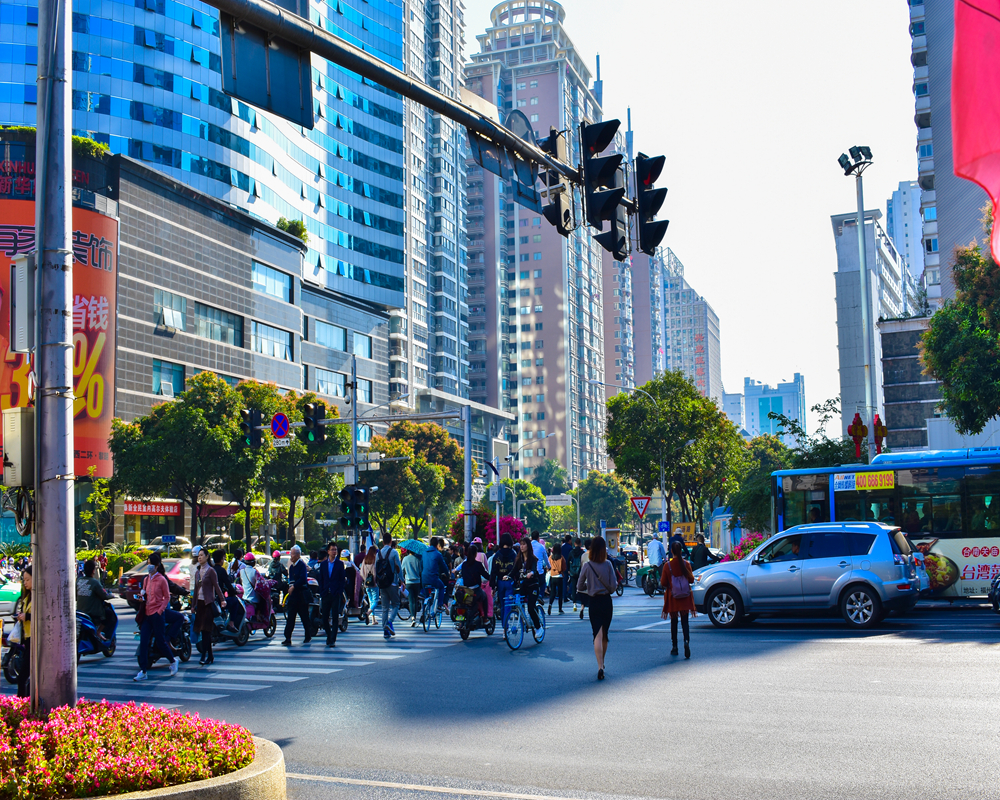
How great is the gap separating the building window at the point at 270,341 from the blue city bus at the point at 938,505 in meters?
44.6

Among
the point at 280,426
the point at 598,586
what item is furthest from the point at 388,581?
the point at 280,426

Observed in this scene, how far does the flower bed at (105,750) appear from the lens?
220 inches

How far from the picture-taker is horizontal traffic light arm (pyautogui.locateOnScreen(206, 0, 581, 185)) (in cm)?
636

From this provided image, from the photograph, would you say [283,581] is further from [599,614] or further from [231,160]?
[231,160]

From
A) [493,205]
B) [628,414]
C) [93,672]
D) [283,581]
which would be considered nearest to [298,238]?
[628,414]

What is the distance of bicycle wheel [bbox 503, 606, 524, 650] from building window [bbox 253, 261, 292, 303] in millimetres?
49101

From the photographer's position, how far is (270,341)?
206 feet

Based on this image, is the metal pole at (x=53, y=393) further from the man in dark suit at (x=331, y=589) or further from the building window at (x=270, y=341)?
the building window at (x=270, y=341)

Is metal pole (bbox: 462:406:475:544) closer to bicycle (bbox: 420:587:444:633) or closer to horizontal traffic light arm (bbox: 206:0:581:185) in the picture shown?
bicycle (bbox: 420:587:444:633)

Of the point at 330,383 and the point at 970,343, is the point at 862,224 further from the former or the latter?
the point at 330,383

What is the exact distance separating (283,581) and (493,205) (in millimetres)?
132938

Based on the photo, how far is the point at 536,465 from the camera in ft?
511

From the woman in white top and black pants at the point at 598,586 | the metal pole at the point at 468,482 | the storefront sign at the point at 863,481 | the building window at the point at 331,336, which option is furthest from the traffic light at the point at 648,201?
the building window at the point at 331,336

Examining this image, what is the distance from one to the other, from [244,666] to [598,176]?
32.0ft
